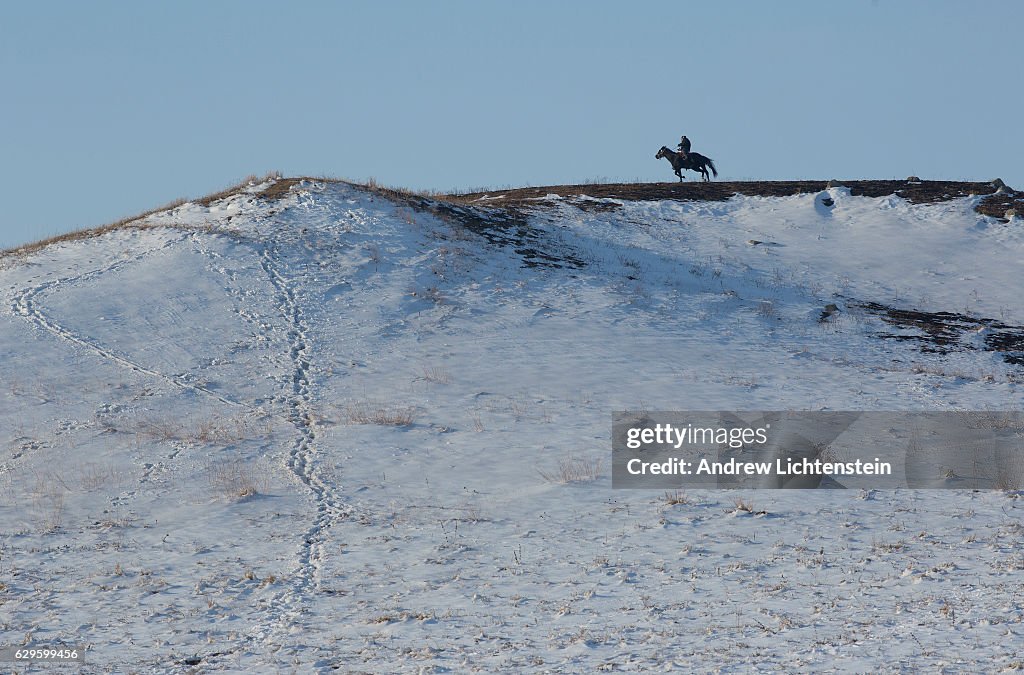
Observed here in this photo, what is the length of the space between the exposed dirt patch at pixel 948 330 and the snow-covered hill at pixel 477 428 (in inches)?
8.0

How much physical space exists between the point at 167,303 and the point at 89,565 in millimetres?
12779

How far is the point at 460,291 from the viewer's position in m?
26.1

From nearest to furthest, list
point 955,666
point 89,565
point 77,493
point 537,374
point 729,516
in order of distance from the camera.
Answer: point 955,666
point 89,565
point 729,516
point 77,493
point 537,374

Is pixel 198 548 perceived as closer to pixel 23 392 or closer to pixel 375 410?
pixel 375 410

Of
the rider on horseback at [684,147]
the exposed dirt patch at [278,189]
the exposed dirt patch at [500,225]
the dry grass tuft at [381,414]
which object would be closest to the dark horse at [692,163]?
the rider on horseback at [684,147]

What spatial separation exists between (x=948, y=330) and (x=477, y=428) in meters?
13.5

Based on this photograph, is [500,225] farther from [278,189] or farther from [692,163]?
[692,163]

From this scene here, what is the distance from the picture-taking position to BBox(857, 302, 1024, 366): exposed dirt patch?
23.9 meters

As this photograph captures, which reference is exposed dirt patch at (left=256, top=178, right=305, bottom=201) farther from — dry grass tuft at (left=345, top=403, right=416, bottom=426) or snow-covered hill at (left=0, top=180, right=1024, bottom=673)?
dry grass tuft at (left=345, top=403, right=416, bottom=426)

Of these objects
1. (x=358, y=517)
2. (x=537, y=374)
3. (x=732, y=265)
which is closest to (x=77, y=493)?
(x=358, y=517)

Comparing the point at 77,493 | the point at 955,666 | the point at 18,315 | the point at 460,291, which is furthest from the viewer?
the point at 460,291

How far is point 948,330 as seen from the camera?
25422 millimetres

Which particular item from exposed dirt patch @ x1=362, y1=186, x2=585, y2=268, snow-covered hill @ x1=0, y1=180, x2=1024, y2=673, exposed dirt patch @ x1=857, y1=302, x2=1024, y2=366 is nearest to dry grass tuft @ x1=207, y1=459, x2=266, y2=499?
snow-covered hill @ x1=0, y1=180, x2=1024, y2=673

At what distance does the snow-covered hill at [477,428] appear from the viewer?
10719 millimetres
